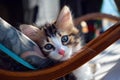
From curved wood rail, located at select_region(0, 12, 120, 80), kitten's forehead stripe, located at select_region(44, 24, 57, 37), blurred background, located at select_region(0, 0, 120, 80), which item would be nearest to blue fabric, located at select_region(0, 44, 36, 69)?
curved wood rail, located at select_region(0, 12, 120, 80)

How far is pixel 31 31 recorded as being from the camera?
114 cm

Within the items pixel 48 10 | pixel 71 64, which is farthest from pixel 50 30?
pixel 48 10

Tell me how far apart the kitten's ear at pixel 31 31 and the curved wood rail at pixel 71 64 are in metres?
0.16

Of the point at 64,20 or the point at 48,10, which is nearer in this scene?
the point at 64,20

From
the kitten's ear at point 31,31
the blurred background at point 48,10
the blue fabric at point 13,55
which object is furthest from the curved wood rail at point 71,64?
the blurred background at point 48,10

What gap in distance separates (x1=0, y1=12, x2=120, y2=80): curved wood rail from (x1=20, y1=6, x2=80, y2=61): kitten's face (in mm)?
66

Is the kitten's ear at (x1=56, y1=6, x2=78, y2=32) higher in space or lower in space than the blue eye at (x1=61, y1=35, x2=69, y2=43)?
higher

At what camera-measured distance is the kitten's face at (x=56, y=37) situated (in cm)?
112

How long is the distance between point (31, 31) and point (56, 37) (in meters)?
0.09

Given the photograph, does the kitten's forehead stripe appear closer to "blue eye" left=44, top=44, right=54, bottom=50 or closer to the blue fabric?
"blue eye" left=44, top=44, right=54, bottom=50

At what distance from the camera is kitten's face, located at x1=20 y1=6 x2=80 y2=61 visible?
1121 millimetres

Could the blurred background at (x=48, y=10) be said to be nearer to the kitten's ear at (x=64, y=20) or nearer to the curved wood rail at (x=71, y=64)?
the kitten's ear at (x=64, y=20)

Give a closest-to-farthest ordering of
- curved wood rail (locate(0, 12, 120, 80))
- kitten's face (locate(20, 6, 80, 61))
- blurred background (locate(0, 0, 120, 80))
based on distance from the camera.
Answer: curved wood rail (locate(0, 12, 120, 80)) → kitten's face (locate(20, 6, 80, 61)) → blurred background (locate(0, 0, 120, 80))

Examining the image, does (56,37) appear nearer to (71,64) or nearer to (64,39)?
(64,39)
